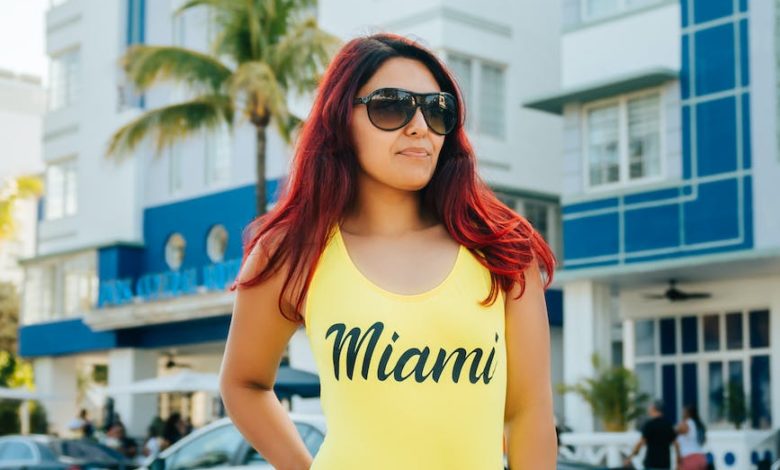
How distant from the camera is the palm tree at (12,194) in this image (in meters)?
38.0

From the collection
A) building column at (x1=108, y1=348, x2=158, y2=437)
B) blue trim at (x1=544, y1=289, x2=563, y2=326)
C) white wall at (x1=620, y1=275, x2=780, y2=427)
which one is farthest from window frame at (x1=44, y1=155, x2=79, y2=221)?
white wall at (x1=620, y1=275, x2=780, y2=427)

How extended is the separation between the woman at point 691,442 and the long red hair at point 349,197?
15.5 metres

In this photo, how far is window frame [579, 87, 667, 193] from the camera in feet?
73.8

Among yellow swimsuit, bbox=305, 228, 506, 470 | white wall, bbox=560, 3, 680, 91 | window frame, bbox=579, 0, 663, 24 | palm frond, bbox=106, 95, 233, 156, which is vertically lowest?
yellow swimsuit, bbox=305, 228, 506, 470

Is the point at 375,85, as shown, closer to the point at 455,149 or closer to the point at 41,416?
the point at 455,149

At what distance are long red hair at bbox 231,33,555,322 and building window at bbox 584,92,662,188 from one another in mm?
20192

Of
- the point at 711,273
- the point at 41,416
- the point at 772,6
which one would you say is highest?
the point at 772,6

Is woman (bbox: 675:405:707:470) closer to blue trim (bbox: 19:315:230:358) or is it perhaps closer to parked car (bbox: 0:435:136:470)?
parked car (bbox: 0:435:136:470)

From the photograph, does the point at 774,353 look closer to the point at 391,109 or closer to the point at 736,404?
the point at 736,404

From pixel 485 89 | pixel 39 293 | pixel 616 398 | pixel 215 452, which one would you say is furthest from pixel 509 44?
pixel 215 452

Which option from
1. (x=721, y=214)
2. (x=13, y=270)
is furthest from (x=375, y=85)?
(x=13, y=270)

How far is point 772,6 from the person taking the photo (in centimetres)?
2105

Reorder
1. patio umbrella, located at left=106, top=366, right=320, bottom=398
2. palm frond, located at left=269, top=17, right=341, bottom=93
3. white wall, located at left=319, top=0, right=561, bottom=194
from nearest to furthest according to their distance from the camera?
1. patio umbrella, located at left=106, top=366, right=320, bottom=398
2. palm frond, located at left=269, top=17, right=341, bottom=93
3. white wall, located at left=319, top=0, right=561, bottom=194

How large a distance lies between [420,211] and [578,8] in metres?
22.0
